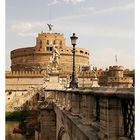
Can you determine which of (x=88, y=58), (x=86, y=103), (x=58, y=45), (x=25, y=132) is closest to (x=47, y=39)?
(x=58, y=45)

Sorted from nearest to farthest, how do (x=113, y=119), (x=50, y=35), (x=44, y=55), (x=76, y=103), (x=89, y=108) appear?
1. (x=113, y=119)
2. (x=89, y=108)
3. (x=76, y=103)
4. (x=44, y=55)
5. (x=50, y=35)

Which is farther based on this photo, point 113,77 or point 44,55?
point 44,55

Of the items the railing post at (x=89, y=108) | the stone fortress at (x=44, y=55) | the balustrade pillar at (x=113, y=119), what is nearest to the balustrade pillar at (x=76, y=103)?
the railing post at (x=89, y=108)

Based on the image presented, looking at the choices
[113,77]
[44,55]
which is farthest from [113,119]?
[44,55]

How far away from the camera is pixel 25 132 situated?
81.9 ft

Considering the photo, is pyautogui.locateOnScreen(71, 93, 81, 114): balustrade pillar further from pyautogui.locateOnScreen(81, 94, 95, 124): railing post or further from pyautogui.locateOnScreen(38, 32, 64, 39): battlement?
pyautogui.locateOnScreen(38, 32, 64, 39): battlement

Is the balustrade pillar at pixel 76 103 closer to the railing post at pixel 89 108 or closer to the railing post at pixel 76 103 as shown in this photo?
the railing post at pixel 76 103

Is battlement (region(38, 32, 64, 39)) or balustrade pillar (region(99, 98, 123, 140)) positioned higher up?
battlement (region(38, 32, 64, 39))

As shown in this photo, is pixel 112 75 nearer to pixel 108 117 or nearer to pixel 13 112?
pixel 13 112

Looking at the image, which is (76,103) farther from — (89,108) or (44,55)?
(44,55)

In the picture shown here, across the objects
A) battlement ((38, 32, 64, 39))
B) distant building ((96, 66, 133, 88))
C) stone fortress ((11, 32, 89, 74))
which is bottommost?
distant building ((96, 66, 133, 88))

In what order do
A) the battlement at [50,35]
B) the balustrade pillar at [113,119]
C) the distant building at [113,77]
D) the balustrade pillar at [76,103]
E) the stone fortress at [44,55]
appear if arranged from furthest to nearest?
1. the battlement at [50,35]
2. the stone fortress at [44,55]
3. the distant building at [113,77]
4. the balustrade pillar at [76,103]
5. the balustrade pillar at [113,119]

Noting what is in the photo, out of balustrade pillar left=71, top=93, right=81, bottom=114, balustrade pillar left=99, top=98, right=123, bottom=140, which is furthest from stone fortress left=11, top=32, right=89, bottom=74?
balustrade pillar left=99, top=98, right=123, bottom=140

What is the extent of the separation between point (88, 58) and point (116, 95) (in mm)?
54156
